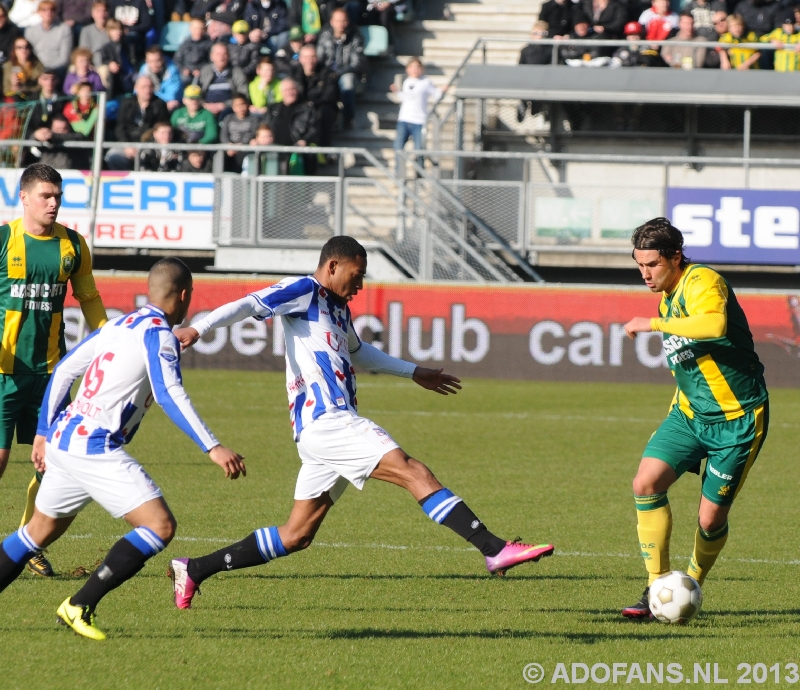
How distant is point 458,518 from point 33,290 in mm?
2922

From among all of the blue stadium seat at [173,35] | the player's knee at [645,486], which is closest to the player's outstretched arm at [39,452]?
the player's knee at [645,486]

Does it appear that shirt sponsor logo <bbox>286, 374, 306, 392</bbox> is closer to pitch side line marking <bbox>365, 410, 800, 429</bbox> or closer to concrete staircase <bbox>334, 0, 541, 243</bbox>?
pitch side line marking <bbox>365, 410, 800, 429</bbox>

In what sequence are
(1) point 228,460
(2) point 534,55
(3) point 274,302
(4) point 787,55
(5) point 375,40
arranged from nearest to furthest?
(1) point 228,460 < (3) point 274,302 < (4) point 787,55 < (2) point 534,55 < (5) point 375,40

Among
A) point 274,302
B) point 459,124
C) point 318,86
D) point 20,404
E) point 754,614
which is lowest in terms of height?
point 754,614

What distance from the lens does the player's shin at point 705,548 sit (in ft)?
20.5

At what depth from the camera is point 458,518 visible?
5.54m

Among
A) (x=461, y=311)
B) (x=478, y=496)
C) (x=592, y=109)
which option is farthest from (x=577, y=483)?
(x=592, y=109)

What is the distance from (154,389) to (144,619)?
1.31 metres

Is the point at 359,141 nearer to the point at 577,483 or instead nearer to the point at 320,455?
the point at 577,483

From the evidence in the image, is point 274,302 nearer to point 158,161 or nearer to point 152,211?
point 152,211

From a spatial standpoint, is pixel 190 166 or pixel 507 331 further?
pixel 190 166

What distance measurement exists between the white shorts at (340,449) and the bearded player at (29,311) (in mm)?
1837

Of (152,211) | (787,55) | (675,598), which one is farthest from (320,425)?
(787,55)

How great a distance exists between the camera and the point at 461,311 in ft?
58.1
